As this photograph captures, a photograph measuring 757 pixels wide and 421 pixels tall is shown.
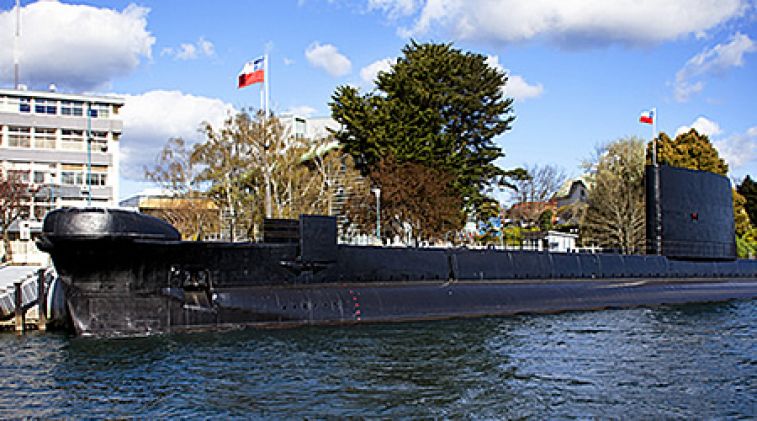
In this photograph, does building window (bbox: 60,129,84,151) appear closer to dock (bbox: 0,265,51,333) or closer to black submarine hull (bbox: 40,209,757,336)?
dock (bbox: 0,265,51,333)

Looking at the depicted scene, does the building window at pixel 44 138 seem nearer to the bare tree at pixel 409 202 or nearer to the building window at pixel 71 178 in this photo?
the building window at pixel 71 178

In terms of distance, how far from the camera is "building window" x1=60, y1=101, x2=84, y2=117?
2208 inches

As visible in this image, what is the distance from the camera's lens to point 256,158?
37.0 m

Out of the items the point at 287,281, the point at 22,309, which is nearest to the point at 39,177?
the point at 22,309

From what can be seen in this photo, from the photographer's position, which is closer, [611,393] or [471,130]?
[611,393]

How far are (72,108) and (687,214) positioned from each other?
1911 inches

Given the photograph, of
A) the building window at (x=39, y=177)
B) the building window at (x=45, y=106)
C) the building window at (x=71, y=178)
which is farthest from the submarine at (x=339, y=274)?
the building window at (x=45, y=106)

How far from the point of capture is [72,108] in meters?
56.5

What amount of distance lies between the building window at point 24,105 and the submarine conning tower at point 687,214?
1907 inches

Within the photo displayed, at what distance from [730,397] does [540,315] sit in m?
8.78

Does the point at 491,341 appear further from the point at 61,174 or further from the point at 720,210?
the point at 61,174

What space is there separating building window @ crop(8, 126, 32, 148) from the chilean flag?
3186cm

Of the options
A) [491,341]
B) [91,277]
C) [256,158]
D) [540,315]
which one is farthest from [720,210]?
[256,158]

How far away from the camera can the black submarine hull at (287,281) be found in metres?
13.6
